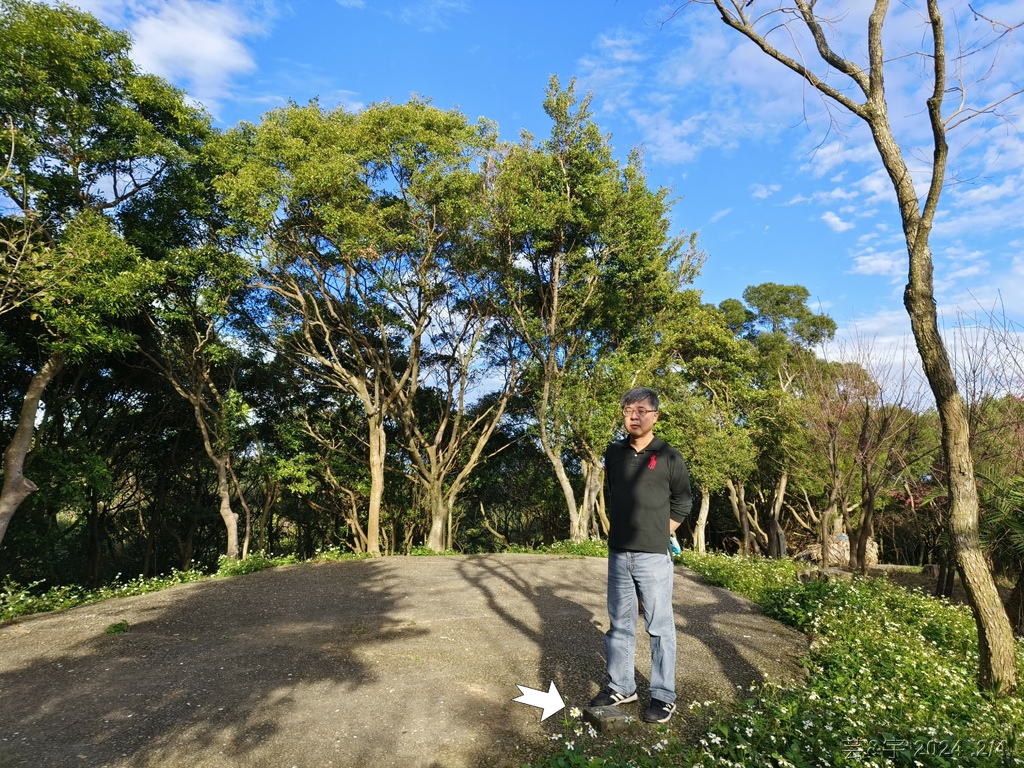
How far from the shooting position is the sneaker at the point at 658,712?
3.60 meters

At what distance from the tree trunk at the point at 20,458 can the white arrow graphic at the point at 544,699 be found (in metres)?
10.8

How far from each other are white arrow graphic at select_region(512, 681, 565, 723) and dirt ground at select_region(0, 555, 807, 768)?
2.5 inches

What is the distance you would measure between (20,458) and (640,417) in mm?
12159

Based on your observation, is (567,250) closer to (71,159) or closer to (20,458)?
(71,159)

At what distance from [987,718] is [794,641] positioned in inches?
76.6

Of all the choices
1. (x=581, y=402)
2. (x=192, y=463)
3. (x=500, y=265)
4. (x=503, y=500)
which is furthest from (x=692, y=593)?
(x=192, y=463)

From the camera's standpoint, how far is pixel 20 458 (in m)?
10.8

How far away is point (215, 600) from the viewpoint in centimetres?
773

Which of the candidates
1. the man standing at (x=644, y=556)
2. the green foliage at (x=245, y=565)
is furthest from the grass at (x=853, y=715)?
the green foliage at (x=245, y=565)

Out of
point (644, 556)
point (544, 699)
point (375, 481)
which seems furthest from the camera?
point (375, 481)

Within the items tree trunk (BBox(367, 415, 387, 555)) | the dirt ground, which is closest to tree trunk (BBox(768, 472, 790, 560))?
tree trunk (BBox(367, 415, 387, 555))

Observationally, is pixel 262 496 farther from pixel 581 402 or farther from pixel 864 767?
pixel 864 767

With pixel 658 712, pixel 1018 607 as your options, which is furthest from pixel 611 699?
pixel 1018 607

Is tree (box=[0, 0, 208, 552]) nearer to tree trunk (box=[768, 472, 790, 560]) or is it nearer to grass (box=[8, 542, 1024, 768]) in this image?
grass (box=[8, 542, 1024, 768])
